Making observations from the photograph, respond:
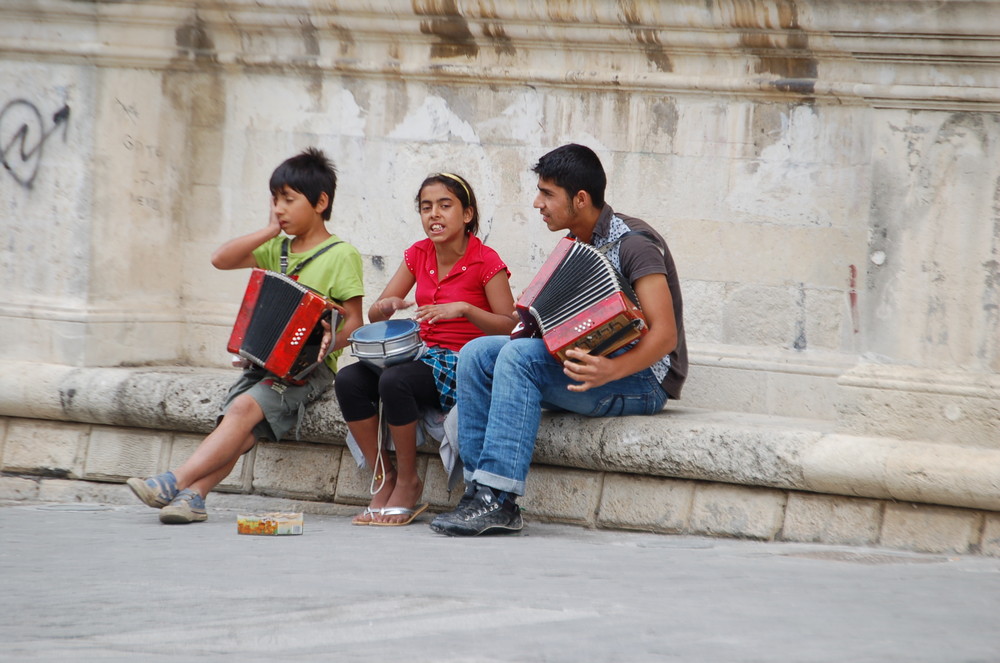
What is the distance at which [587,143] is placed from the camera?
548 cm

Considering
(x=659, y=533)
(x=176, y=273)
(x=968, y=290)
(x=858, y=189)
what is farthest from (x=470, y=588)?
(x=176, y=273)

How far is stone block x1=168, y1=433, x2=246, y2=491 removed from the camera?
544 centimetres

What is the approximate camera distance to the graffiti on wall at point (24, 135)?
5.77 meters

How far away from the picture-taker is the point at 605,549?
427 cm

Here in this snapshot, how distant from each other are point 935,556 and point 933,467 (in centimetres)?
28

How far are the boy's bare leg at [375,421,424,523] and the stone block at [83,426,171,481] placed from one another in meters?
1.23

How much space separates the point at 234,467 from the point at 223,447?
21.8 inches

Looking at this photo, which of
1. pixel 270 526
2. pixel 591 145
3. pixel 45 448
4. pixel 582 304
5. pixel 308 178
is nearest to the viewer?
pixel 582 304

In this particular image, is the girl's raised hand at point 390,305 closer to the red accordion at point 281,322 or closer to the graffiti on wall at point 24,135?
the red accordion at point 281,322

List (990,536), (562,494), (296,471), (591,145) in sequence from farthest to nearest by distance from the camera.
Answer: (591,145) < (296,471) < (562,494) < (990,536)

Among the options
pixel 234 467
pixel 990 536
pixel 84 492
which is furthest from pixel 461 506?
pixel 84 492

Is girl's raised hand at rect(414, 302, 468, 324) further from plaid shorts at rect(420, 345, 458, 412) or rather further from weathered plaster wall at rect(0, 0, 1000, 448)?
weathered plaster wall at rect(0, 0, 1000, 448)

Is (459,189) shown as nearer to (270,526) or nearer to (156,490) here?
(270,526)

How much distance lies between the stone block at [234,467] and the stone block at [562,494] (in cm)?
123
